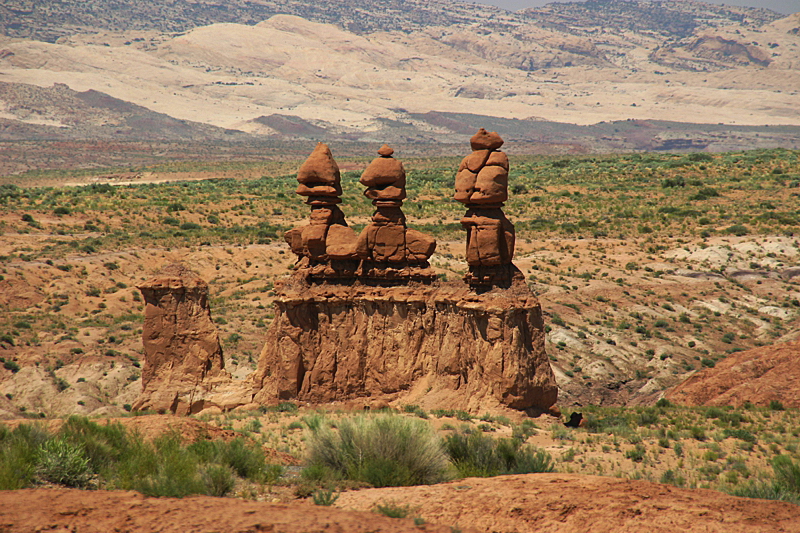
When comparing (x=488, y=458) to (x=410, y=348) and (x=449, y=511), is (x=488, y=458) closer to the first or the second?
(x=449, y=511)

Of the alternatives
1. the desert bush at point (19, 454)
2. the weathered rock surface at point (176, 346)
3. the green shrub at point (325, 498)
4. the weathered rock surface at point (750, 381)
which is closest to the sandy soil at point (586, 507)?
the green shrub at point (325, 498)

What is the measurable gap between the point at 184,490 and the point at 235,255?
122 feet

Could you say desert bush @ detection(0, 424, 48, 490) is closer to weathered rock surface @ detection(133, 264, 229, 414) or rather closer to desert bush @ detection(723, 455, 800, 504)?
weathered rock surface @ detection(133, 264, 229, 414)

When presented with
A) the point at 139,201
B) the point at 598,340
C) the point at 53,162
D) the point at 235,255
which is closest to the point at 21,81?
the point at 53,162

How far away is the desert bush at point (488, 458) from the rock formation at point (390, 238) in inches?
283

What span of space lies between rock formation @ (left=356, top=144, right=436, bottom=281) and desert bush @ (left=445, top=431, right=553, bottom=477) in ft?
23.6

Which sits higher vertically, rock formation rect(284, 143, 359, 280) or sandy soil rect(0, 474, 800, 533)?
rock formation rect(284, 143, 359, 280)

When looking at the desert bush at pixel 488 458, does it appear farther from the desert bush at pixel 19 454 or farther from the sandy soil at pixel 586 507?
the desert bush at pixel 19 454

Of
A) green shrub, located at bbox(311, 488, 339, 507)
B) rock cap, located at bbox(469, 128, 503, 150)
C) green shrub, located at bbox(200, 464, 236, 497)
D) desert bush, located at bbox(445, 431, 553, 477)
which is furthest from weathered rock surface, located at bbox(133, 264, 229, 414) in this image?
green shrub, located at bbox(311, 488, 339, 507)

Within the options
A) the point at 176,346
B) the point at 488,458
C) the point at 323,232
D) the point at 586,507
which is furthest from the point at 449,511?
the point at 176,346

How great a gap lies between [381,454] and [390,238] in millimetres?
8646

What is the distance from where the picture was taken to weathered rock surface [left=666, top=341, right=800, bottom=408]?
75.0 feet

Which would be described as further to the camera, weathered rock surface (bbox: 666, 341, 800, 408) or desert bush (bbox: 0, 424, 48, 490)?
weathered rock surface (bbox: 666, 341, 800, 408)

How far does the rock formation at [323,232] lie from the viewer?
66.2ft
